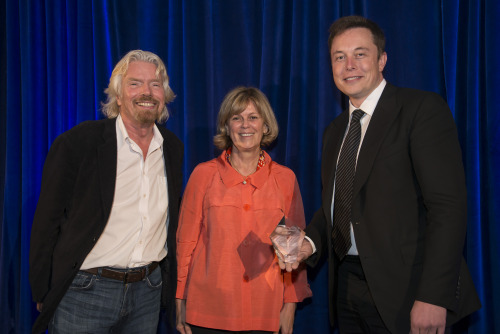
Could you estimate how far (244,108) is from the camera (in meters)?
2.47

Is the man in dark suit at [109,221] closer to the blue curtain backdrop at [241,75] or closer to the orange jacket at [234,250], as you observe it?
the orange jacket at [234,250]

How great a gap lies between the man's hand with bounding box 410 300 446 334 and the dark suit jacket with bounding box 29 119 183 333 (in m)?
1.46

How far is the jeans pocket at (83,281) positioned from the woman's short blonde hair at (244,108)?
1.09 m

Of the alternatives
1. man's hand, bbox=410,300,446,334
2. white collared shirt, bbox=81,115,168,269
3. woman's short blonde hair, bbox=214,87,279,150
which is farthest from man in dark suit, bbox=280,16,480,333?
white collared shirt, bbox=81,115,168,269

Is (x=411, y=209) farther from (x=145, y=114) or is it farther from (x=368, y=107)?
(x=145, y=114)

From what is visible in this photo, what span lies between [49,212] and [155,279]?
666 mm

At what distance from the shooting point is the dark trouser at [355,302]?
1816mm

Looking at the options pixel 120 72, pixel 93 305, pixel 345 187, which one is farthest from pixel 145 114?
pixel 345 187

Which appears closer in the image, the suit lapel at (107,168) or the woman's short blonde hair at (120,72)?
the suit lapel at (107,168)

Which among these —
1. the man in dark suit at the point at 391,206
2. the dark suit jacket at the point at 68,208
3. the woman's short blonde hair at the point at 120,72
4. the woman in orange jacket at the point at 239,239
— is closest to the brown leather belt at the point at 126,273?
the dark suit jacket at the point at 68,208

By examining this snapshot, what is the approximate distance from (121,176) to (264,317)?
109cm

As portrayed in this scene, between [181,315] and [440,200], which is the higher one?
[440,200]

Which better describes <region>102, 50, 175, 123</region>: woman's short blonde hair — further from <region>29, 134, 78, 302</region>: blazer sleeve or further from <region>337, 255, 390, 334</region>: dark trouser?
<region>337, 255, 390, 334</region>: dark trouser

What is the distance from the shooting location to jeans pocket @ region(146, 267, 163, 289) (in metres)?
2.20
